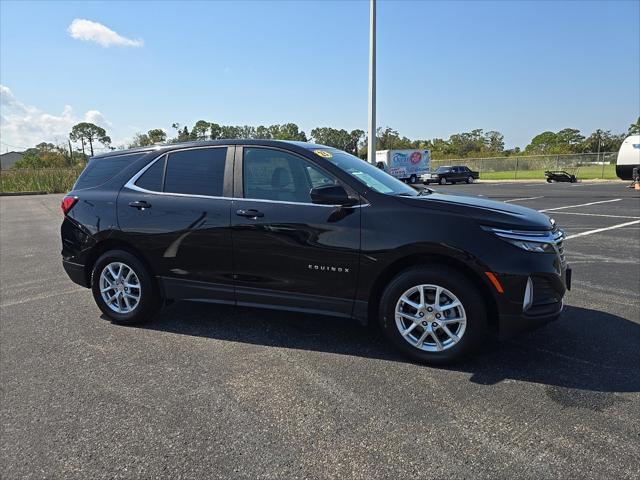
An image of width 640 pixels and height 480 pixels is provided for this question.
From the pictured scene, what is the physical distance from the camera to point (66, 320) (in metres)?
4.69

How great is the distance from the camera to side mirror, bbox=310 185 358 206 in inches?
140

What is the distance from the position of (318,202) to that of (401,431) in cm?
184

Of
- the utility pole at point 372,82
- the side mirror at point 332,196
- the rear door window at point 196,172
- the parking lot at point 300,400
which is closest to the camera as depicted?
the parking lot at point 300,400

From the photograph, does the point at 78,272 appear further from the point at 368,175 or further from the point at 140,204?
the point at 368,175

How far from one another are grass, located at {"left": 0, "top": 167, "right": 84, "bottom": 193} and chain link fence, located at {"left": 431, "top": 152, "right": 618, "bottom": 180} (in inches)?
1501

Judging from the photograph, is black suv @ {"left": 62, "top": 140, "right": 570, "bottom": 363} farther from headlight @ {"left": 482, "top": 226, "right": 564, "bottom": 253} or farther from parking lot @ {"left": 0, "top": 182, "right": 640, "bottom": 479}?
parking lot @ {"left": 0, "top": 182, "right": 640, "bottom": 479}

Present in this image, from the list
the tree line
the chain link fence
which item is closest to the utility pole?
the chain link fence

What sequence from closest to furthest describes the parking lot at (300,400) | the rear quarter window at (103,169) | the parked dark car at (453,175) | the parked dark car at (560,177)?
the parking lot at (300,400), the rear quarter window at (103,169), the parked dark car at (560,177), the parked dark car at (453,175)

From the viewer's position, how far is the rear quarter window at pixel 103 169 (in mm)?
4629

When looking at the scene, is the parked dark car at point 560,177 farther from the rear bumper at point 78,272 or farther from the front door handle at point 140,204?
the rear bumper at point 78,272

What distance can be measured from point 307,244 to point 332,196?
1.50 feet

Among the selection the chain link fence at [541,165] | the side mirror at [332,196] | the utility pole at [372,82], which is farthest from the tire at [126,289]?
the chain link fence at [541,165]

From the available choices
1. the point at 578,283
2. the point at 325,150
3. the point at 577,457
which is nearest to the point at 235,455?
the point at 577,457

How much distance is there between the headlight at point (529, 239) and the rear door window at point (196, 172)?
238cm
